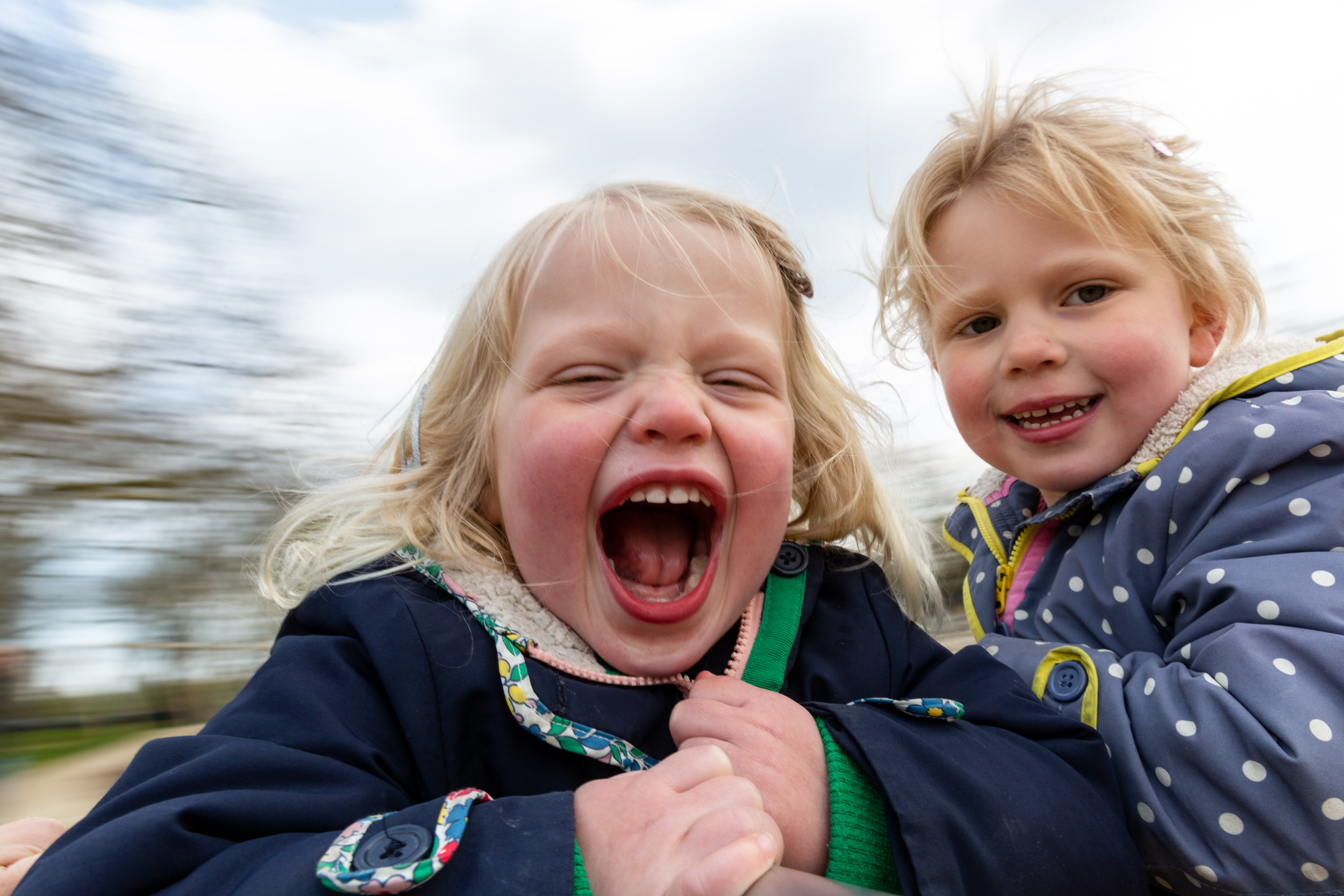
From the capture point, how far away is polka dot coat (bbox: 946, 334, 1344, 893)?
35.8 inches

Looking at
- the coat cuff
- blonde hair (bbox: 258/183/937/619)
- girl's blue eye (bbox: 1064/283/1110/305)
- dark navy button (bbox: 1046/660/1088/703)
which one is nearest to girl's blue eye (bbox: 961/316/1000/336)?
girl's blue eye (bbox: 1064/283/1110/305)

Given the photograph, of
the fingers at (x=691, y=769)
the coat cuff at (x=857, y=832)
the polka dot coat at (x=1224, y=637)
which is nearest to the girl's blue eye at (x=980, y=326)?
the polka dot coat at (x=1224, y=637)

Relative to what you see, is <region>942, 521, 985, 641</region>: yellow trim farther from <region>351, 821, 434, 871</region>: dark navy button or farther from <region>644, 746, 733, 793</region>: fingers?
<region>351, 821, 434, 871</region>: dark navy button

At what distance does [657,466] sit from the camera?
3.62 feet

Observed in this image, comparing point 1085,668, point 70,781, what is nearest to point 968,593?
point 1085,668

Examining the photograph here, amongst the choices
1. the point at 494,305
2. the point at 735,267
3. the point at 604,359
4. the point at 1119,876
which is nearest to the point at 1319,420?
the point at 1119,876

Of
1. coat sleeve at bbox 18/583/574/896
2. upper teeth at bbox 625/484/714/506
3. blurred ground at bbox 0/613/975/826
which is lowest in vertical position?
blurred ground at bbox 0/613/975/826

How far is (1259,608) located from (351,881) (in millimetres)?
1069

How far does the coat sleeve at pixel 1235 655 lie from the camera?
0.90 meters

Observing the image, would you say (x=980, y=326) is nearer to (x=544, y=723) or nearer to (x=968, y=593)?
(x=968, y=593)

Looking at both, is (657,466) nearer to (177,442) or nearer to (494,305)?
(494,305)

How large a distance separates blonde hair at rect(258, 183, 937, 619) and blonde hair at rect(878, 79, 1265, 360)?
0.32 m

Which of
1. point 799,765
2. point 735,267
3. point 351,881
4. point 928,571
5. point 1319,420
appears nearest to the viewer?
point 351,881

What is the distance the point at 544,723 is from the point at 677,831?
32cm
